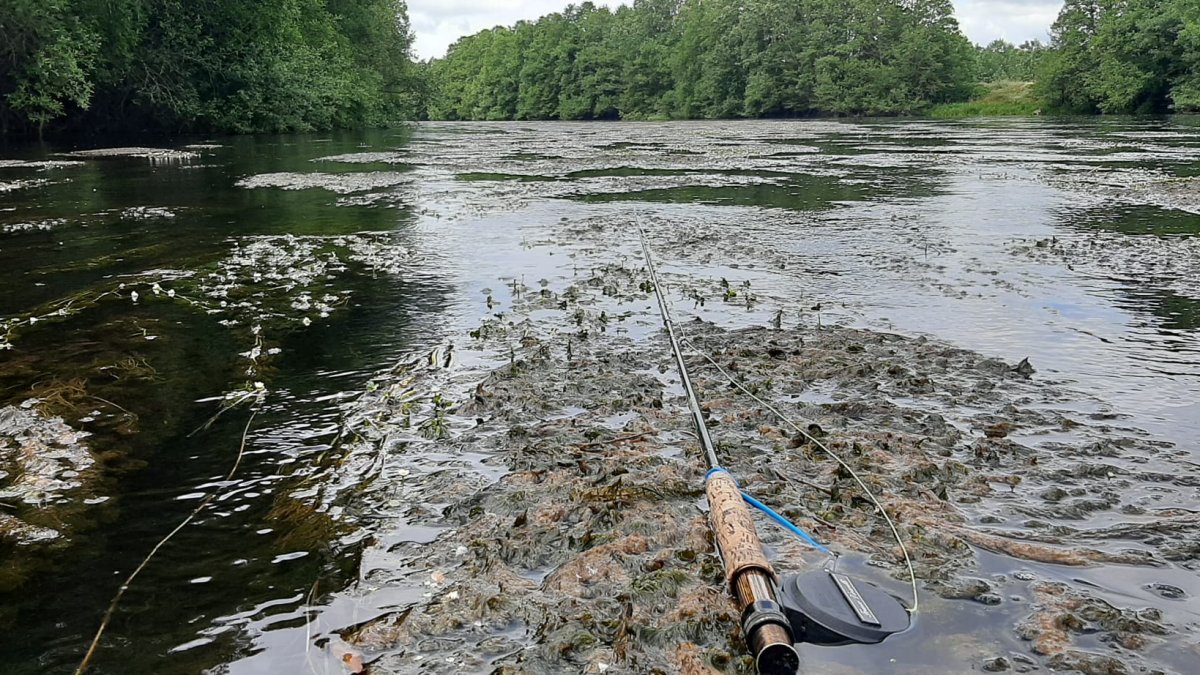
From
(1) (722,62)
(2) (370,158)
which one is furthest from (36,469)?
(1) (722,62)

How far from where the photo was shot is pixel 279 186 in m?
20.2

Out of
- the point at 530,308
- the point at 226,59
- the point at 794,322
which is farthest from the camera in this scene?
the point at 226,59

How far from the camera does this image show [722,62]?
111875 mm

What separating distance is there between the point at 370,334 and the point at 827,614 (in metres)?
5.70

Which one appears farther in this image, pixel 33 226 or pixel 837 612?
pixel 33 226

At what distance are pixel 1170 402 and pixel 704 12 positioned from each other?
128 meters

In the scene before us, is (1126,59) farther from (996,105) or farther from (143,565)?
(143,565)

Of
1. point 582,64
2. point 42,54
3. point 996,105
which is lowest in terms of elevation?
point 42,54

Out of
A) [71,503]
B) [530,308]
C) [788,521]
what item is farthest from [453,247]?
[788,521]

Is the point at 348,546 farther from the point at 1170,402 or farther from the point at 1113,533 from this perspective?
the point at 1170,402

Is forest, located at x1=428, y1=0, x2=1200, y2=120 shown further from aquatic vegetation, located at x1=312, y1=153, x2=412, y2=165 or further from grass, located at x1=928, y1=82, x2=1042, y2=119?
aquatic vegetation, located at x1=312, y1=153, x2=412, y2=165

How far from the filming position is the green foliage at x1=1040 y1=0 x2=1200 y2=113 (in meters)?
60.1

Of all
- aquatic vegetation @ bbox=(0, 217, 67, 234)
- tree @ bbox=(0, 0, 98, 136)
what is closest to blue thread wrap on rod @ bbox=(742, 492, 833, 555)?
aquatic vegetation @ bbox=(0, 217, 67, 234)

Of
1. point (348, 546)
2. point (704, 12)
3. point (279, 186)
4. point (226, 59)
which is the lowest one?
point (348, 546)
